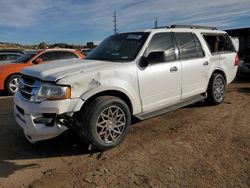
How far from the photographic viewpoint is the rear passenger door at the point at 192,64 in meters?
5.59

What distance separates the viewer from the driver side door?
4781 millimetres

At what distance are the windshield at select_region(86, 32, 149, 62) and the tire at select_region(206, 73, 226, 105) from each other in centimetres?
223

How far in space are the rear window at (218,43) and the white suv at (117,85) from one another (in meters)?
0.05

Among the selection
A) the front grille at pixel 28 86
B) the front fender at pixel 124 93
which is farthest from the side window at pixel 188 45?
the front grille at pixel 28 86

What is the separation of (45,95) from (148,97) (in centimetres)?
181

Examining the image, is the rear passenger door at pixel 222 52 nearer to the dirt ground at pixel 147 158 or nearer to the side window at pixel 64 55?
the dirt ground at pixel 147 158

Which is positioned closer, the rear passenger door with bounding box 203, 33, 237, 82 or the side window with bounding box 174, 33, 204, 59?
the side window with bounding box 174, 33, 204, 59

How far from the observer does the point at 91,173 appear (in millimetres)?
3596

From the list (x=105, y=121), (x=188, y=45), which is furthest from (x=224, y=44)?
(x=105, y=121)

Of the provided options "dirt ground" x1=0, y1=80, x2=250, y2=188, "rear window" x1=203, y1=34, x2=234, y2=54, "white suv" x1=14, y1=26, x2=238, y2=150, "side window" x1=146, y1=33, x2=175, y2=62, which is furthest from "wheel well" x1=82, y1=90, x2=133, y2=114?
"rear window" x1=203, y1=34, x2=234, y2=54

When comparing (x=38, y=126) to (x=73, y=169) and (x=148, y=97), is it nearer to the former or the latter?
(x=73, y=169)

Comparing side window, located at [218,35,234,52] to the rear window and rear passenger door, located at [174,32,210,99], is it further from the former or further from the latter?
rear passenger door, located at [174,32,210,99]

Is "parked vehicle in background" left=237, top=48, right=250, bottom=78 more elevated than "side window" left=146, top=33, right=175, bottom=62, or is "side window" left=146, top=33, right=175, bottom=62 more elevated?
"side window" left=146, top=33, right=175, bottom=62

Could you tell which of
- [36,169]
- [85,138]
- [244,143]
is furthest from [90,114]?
[244,143]
